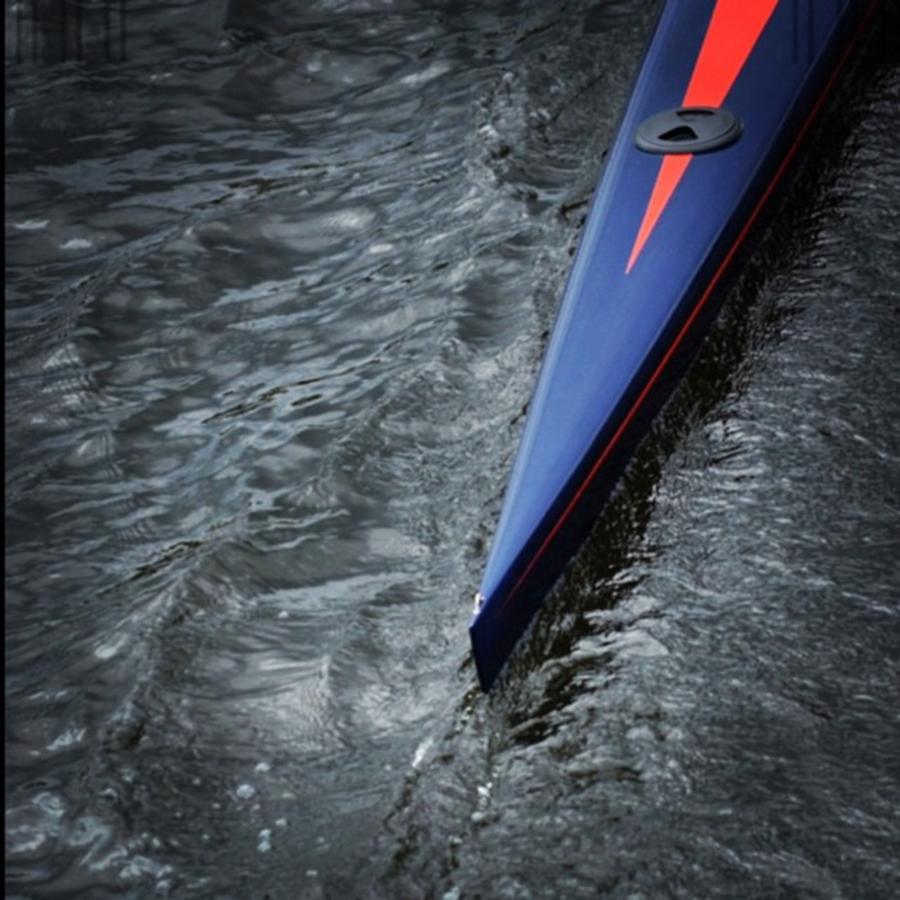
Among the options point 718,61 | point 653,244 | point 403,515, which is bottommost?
point 403,515

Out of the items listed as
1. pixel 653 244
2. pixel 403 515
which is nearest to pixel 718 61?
pixel 653 244

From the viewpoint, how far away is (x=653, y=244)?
2.78m

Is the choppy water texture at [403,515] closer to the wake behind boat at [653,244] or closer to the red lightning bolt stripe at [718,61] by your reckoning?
the wake behind boat at [653,244]

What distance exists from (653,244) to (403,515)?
2.24ft

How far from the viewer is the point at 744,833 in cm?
192

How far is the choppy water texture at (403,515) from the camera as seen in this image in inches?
78.7

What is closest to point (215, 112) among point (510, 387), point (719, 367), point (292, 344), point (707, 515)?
point (292, 344)

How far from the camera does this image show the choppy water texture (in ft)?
6.56

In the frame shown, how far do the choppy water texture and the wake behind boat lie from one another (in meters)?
0.10

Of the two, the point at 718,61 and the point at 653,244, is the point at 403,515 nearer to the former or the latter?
the point at 653,244

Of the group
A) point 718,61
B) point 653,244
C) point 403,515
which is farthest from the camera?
point 718,61

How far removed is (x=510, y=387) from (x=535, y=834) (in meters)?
1.11

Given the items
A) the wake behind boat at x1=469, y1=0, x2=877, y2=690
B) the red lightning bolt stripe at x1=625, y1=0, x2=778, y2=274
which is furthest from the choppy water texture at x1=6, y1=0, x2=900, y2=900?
the red lightning bolt stripe at x1=625, y1=0, x2=778, y2=274

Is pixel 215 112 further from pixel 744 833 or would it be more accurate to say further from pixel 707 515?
pixel 744 833
